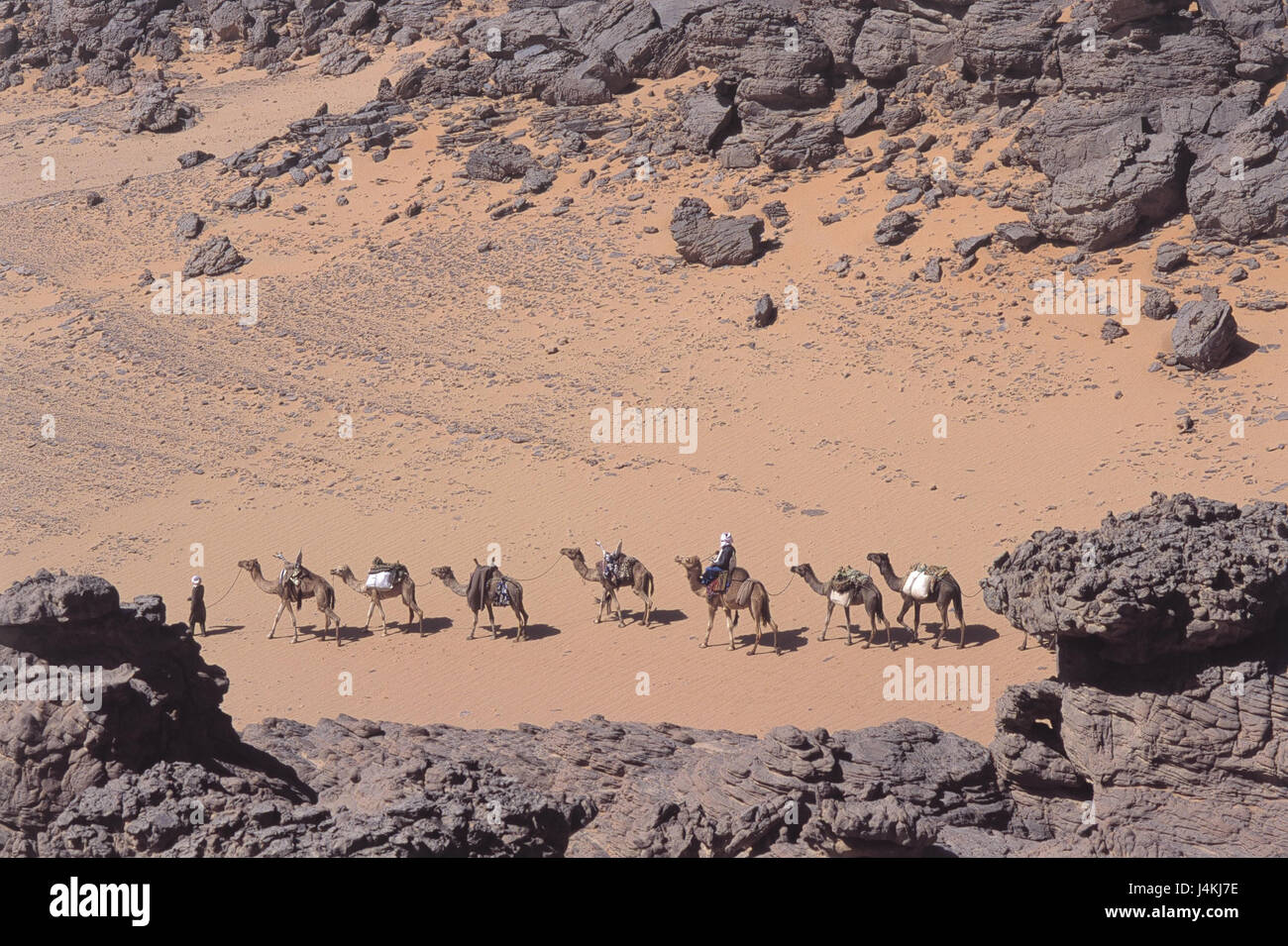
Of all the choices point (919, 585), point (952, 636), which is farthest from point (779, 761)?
point (952, 636)

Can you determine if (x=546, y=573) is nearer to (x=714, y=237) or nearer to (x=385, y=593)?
(x=385, y=593)

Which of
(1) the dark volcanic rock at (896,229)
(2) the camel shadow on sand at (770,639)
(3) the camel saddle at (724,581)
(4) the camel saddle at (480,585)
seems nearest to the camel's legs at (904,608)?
(2) the camel shadow on sand at (770,639)

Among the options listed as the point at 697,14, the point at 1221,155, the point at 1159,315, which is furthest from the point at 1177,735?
the point at 697,14

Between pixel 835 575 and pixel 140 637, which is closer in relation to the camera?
pixel 140 637

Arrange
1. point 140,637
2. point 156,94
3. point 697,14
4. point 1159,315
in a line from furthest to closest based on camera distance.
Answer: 1. point 156,94
2. point 697,14
3. point 1159,315
4. point 140,637

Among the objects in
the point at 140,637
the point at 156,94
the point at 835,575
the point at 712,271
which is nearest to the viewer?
the point at 140,637

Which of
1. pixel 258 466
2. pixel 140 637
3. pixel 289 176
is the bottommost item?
pixel 140 637

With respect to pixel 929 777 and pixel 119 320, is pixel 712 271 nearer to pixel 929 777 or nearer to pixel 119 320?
pixel 119 320

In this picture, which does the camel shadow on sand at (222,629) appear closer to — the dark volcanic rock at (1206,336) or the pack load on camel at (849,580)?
the pack load on camel at (849,580)
